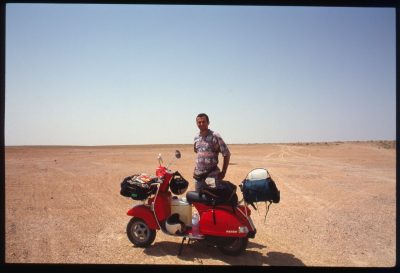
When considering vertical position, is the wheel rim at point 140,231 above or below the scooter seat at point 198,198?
below

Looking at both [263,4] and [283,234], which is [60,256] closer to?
[283,234]

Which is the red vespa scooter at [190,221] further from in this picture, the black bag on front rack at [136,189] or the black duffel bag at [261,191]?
the black duffel bag at [261,191]

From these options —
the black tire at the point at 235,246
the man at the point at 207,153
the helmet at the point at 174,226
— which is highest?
the man at the point at 207,153

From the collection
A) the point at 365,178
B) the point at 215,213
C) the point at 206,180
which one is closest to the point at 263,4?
the point at 206,180

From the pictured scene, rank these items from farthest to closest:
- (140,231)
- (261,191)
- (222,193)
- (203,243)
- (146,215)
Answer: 1. (203,243)
2. (140,231)
3. (146,215)
4. (222,193)
5. (261,191)

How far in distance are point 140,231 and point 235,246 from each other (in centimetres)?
156

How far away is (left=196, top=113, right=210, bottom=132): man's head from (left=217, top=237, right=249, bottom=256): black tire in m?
1.78

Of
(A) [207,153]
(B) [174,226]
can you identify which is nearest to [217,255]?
(B) [174,226]

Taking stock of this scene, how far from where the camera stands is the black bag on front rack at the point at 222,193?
629 cm

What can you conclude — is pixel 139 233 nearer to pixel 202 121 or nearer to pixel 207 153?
pixel 207 153

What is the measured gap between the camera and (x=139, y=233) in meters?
6.86

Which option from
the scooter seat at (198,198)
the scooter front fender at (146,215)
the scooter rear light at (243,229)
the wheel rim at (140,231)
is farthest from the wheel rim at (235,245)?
the wheel rim at (140,231)

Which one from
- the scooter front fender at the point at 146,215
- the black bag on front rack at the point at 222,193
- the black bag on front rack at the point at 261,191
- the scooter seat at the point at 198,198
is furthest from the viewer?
the scooter front fender at the point at 146,215

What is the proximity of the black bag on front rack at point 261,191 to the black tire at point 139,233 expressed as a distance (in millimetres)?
1761
